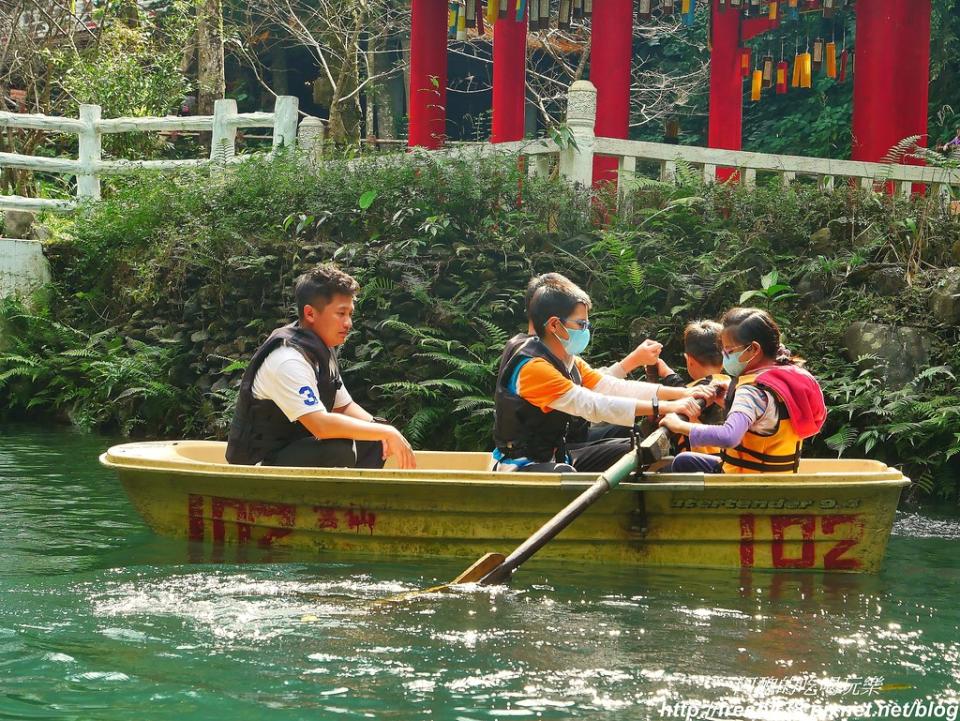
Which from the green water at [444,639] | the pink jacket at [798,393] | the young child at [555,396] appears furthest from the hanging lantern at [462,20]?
the pink jacket at [798,393]

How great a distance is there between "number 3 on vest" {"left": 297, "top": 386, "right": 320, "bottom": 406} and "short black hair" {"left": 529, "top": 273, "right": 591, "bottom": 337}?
117cm

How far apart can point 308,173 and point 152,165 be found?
292 centimetres

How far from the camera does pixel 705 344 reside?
20.9ft

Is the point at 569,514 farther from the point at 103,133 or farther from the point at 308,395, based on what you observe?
the point at 103,133

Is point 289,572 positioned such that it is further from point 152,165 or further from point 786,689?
point 152,165

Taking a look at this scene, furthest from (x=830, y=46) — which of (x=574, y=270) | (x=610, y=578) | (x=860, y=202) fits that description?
(x=610, y=578)

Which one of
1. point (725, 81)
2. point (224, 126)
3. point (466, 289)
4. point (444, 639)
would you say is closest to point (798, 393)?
point (444, 639)

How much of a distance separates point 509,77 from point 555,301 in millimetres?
8419

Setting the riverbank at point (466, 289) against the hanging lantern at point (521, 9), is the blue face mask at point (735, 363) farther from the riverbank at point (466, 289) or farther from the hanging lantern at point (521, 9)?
the hanging lantern at point (521, 9)

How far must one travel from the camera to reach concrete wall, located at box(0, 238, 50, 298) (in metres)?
13.5

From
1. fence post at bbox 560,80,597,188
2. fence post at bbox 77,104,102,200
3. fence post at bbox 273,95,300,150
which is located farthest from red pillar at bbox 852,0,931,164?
fence post at bbox 77,104,102,200

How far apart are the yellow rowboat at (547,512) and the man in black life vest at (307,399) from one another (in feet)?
0.77

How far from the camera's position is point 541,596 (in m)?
5.43

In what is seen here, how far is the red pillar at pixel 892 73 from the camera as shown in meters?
12.0
